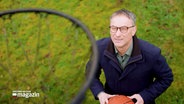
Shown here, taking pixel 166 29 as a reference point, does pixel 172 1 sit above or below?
above

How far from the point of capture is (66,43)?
5930mm

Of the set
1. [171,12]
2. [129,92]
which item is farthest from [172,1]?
[129,92]

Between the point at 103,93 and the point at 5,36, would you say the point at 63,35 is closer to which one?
the point at 5,36

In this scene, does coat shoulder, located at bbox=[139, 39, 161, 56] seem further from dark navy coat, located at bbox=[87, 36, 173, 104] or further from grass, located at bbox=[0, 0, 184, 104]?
grass, located at bbox=[0, 0, 184, 104]

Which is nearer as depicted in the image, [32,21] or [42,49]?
[42,49]

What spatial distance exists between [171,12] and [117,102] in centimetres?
335

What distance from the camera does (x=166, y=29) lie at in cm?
600

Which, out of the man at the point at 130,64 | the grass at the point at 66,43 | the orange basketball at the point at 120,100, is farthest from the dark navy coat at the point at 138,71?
the grass at the point at 66,43

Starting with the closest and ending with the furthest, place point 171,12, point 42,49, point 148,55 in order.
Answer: point 148,55 → point 42,49 → point 171,12

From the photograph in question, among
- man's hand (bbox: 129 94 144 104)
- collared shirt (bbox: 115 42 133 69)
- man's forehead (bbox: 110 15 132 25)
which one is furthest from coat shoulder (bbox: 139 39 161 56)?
man's hand (bbox: 129 94 144 104)

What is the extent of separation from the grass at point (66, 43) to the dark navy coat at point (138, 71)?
4.27 ft

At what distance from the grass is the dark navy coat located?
4.27 ft

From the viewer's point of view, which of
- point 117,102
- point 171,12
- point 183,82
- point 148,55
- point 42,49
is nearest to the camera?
point 148,55

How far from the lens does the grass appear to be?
520 centimetres
